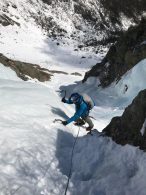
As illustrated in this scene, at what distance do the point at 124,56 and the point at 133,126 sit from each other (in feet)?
51.0

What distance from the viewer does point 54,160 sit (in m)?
7.54

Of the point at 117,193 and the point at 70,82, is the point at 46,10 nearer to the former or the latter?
the point at 70,82

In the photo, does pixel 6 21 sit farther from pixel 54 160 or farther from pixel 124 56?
pixel 54 160

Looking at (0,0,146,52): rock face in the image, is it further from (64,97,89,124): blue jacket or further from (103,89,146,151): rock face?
(103,89,146,151): rock face

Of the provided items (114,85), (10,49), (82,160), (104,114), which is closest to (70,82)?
(114,85)

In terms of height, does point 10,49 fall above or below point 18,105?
below

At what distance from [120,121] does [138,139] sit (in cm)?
165

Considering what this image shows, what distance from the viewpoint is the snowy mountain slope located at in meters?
6.06

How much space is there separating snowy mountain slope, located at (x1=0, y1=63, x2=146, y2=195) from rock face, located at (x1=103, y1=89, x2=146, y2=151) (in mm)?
222

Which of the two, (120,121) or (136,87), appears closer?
(120,121)

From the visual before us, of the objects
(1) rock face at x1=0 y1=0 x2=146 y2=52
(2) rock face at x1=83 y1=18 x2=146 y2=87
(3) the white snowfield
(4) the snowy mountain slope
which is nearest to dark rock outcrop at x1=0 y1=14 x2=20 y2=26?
(1) rock face at x1=0 y1=0 x2=146 y2=52

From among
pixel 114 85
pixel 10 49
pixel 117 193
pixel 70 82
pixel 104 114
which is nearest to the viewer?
pixel 117 193

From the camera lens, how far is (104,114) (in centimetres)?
1772

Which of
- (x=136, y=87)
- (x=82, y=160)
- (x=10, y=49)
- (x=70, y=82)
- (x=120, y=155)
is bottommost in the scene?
(x=10, y=49)
